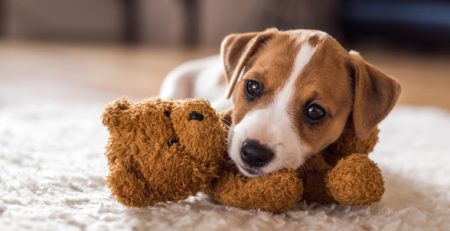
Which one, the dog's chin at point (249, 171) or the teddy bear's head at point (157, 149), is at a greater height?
the teddy bear's head at point (157, 149)

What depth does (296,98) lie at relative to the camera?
73.7 inches

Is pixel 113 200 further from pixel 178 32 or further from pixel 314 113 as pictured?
pixel 178 32

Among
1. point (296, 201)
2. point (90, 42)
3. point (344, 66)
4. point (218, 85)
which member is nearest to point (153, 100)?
point (296, 201)

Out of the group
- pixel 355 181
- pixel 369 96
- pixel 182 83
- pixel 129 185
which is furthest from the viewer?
pixel 182 83

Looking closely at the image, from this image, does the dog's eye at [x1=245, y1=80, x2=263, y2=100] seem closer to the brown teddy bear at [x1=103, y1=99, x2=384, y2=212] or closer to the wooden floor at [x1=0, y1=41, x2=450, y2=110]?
the brown teddy bear at [x1=103, y1=99, x2=384, y2=212]

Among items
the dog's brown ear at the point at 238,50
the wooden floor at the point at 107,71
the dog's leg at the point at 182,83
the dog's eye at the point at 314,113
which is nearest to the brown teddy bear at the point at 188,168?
the dog's eye at the point at 314,113

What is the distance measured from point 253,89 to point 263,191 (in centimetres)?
40

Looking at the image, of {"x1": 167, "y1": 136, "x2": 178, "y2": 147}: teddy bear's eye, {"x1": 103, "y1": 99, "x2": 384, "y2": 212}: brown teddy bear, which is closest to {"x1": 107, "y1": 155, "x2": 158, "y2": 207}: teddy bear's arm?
{"x1": 103, "y1": 99, "x2": 384, "y2": 212}: brown teddy bear

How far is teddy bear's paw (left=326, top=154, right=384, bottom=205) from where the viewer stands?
1.72 meters

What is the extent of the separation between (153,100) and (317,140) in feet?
1.79

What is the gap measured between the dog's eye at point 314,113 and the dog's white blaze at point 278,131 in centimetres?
7

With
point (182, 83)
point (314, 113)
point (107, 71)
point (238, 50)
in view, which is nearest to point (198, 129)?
point (314, 113)

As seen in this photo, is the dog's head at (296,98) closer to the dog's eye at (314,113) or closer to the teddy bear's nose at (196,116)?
the dog's eye at (314,113)

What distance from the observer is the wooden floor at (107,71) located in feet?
13.6
